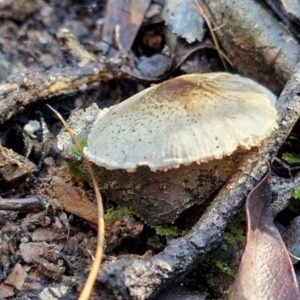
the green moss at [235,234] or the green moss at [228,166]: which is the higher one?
the green moss at [228,166]

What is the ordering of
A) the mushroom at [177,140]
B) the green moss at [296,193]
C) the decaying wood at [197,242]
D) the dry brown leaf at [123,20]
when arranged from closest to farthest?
the decaying wood at [197,242]
the mushroom at [177,140]
the green moss at [296,193]
the dry brown leaf at [123,20]

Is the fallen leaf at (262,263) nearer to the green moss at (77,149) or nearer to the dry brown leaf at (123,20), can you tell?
the green moss at (77,149)

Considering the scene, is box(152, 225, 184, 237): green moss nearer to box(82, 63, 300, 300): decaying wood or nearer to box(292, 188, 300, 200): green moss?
box(82, 63, 300, 300): decaying wood

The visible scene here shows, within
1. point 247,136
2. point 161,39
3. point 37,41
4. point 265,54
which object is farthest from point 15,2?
point 247,136

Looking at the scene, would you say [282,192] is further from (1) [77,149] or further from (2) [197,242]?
(1) [77,149]

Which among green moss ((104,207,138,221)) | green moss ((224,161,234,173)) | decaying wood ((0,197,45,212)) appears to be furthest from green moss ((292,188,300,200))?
decaying wood ((0,197,45,212))

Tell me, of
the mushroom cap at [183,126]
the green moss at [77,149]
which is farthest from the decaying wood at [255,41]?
the green moss at [77,149]
